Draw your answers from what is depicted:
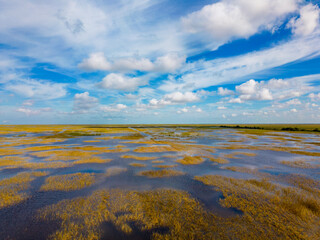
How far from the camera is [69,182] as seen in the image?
42.6 ft

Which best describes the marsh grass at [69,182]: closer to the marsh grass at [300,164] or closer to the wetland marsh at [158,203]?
the wetland marsh at [158,203]

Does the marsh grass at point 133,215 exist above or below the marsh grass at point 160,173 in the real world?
below

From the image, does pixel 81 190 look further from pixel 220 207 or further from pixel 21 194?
pixel 220 207

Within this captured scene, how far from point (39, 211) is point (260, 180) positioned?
16.3 meters

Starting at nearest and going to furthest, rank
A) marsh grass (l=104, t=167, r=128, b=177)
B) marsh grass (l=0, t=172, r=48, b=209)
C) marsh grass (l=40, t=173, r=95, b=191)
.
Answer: marsh grass (l=0, t=172, r=48, b=209)
marsh grass (l=40, t=173, r=95, b=191)
marsh grass (l=104, t=167, r=128, b=177)

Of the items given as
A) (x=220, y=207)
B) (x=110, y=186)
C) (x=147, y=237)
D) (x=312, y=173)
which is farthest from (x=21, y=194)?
(x=312, y=173)

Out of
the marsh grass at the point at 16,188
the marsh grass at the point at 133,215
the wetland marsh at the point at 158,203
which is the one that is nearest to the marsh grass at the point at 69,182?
the wetland marsh at the point at 158,203

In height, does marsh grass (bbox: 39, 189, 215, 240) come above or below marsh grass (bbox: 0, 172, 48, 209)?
→ below

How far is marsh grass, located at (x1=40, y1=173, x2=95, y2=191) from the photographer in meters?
11.9

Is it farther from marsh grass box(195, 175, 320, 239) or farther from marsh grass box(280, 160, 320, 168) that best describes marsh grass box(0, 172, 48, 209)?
marsh grass box(280, 160, 320, 168)

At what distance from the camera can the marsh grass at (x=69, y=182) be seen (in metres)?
11.9

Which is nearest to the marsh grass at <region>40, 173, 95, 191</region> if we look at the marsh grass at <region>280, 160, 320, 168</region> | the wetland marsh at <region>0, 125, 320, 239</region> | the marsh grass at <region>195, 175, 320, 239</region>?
the wetland marsh at <region>0, 125, 320, 239</region>

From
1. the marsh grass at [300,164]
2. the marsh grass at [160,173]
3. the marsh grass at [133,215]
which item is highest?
the marsh grass at [300,164]

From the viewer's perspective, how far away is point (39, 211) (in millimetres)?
8875
